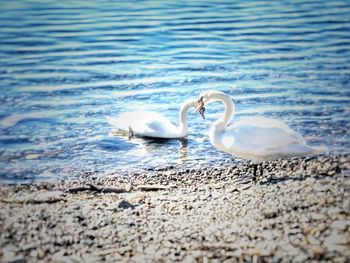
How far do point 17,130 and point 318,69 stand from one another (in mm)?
2053

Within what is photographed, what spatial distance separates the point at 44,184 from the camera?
3.39 meters

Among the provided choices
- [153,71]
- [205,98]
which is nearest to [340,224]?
[205,98]

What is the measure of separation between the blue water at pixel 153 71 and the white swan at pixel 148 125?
0.19ft

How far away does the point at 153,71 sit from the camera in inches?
180

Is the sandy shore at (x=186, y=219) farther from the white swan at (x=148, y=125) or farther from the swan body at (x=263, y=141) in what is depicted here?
the white swan at (x=148, y=125)

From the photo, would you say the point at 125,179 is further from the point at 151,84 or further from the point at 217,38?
the point at 217,38

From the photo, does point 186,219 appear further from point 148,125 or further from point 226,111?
point 148,125

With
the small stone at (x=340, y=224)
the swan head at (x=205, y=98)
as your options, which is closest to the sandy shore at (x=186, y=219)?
the small stone at (x=340, y=224)

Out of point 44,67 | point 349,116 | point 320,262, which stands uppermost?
point 44,67

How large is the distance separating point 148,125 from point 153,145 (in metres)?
0.13

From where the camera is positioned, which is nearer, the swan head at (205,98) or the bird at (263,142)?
the bird at (263,142)

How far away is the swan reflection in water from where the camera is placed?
3924mm

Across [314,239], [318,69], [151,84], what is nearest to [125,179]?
[151,84]

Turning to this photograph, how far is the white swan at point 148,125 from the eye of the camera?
13.5 feet
